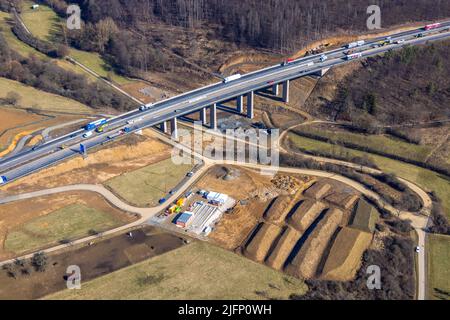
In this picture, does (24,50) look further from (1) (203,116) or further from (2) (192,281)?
(2) (192,281)

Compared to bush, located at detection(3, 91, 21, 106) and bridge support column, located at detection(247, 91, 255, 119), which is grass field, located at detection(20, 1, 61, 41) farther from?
bridge support column, located at detection(247, 91, 255, 119)

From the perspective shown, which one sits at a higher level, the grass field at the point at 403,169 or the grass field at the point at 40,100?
the grass field at the point at 40,100

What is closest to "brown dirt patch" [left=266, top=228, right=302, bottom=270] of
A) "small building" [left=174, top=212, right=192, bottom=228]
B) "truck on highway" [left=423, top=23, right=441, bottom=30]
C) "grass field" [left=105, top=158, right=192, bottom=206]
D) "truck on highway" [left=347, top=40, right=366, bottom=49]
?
"small building" [left=174, top=212, right=192, bottom=228]

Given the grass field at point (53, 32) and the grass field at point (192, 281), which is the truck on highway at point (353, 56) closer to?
the grass field at point (53, 32)

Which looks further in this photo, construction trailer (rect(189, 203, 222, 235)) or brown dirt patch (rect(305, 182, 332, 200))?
brown dirt patch (rect(305, 182, 332, 200))

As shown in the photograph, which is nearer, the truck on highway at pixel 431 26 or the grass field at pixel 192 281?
the grass field at pixel 192 281

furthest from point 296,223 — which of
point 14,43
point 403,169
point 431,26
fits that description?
point 14,43

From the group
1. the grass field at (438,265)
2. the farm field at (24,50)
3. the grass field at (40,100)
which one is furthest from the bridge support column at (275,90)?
the grass field at (438,265)
